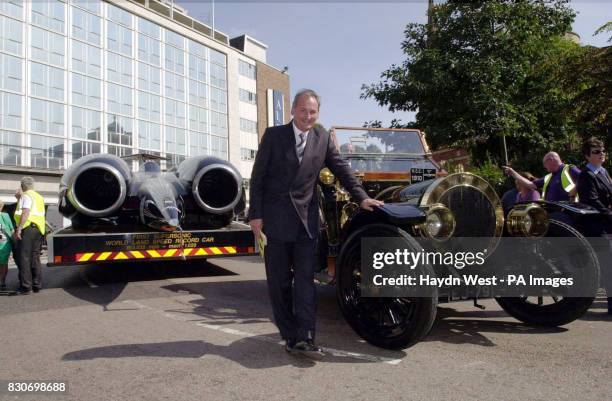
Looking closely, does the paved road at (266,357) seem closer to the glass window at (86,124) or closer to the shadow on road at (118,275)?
the shadow on road at (118,275)

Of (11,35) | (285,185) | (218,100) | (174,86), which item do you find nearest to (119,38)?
(174,86)

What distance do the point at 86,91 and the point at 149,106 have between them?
17.3 ft

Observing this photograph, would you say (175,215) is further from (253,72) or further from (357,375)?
(253,72)

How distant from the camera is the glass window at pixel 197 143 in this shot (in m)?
40.0

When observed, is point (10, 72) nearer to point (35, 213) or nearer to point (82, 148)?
point (82, 148)

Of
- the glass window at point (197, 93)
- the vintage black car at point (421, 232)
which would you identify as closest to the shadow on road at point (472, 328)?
the vintage black car at point (421, 232)

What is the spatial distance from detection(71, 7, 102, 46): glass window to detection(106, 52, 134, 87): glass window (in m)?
1.35

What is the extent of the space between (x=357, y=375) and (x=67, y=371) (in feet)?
5.88

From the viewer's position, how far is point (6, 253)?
6.44 meters

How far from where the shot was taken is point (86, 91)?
31.9 metres

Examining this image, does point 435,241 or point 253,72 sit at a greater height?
point 253,72

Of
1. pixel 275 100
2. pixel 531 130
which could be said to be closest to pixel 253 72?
pixel 275 100

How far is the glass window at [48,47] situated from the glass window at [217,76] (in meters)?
14.1

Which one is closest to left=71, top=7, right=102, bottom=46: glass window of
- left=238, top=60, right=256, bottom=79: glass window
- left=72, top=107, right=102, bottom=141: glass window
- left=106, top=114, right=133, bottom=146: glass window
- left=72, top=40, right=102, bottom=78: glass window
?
left=72, top=40, right=102, bottom=78: glass window
